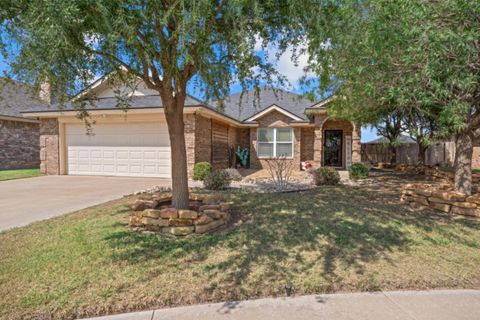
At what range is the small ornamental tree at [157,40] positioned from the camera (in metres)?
3.34

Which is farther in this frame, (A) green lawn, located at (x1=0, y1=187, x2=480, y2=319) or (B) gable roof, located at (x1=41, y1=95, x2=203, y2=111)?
(B) gable roof, located at (x1=41, y1=95, x2=203, y2=111)

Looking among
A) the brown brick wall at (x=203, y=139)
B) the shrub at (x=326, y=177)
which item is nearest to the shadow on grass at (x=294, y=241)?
the shrub at (x=326, y=177)

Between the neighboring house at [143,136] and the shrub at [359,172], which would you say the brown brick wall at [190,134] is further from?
the shrub at [359,172]

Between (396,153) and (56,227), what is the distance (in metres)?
21.8

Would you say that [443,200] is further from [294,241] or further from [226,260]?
[226,260]

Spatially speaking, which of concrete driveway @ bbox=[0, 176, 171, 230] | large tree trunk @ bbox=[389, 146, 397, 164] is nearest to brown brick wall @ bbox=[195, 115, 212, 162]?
concrete driveway @ bbox=[0, 176, 171, 230]

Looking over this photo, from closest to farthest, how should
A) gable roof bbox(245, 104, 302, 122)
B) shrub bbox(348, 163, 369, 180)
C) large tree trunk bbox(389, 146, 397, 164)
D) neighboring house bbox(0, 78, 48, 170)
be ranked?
shrub bbox(348, 163, 369, 180) → neighboring house bbox(0, 78, 48, 170) → gable roof bbox(245, 104, 302, 122) → large tree trunk bbox(389, 146, 397, 164)

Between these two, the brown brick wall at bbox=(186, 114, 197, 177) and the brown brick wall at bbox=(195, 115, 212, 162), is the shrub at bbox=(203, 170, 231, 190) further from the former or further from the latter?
the brown brick wall at bbox=(195, 115, 212, 162)

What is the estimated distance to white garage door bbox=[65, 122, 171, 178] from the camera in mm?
12148

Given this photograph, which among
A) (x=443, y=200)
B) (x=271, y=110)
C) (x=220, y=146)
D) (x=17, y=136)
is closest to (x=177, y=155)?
(x=443, y=200)

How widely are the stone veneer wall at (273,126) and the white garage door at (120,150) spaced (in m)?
6.24

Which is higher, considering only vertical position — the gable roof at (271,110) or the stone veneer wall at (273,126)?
the gable roof at (271,110)

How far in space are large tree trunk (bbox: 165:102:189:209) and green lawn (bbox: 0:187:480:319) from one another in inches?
35.2

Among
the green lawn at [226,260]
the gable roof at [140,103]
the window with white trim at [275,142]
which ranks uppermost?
the gable roof at [140,103]
